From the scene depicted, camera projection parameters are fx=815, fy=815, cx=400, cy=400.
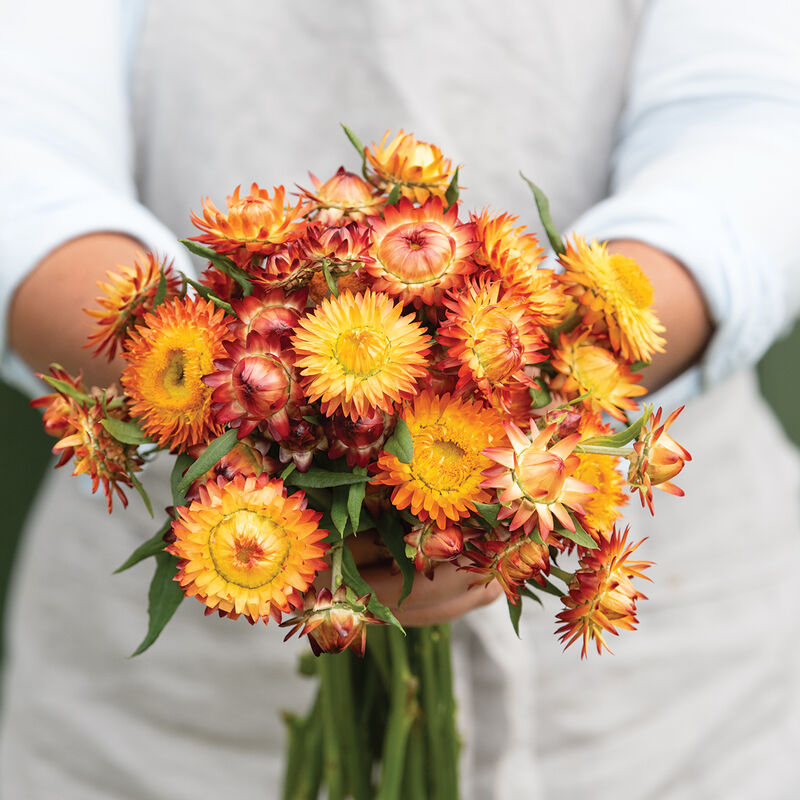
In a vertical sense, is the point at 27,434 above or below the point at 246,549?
below

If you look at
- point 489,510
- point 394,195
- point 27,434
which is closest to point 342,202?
point 394,195

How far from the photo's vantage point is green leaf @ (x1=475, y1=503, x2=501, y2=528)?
0.25 m

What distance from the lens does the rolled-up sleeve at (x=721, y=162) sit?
428mm

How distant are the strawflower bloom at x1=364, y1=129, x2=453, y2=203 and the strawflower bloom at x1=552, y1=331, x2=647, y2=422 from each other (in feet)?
0.25

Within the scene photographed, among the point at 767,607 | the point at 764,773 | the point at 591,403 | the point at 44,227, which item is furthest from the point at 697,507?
the point at 44,227

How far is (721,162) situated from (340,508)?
32 cm

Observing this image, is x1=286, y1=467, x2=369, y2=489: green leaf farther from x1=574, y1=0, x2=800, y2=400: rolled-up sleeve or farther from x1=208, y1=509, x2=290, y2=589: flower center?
x1=574, y1=0, x2=800, y2=400: rolled-up sleeve

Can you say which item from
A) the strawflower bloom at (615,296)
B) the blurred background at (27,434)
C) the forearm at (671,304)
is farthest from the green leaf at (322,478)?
the blurred background at (27,434)

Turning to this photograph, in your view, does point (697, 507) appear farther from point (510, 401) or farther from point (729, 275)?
point (510, 401)

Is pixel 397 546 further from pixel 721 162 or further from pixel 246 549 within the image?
pixel 721 162

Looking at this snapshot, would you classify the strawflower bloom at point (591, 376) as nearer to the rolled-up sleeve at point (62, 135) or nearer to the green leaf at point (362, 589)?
the green leaf at point (362, 589)

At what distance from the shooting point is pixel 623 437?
268 mm

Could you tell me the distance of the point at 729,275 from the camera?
0.43m

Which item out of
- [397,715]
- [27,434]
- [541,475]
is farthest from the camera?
[27,434]
